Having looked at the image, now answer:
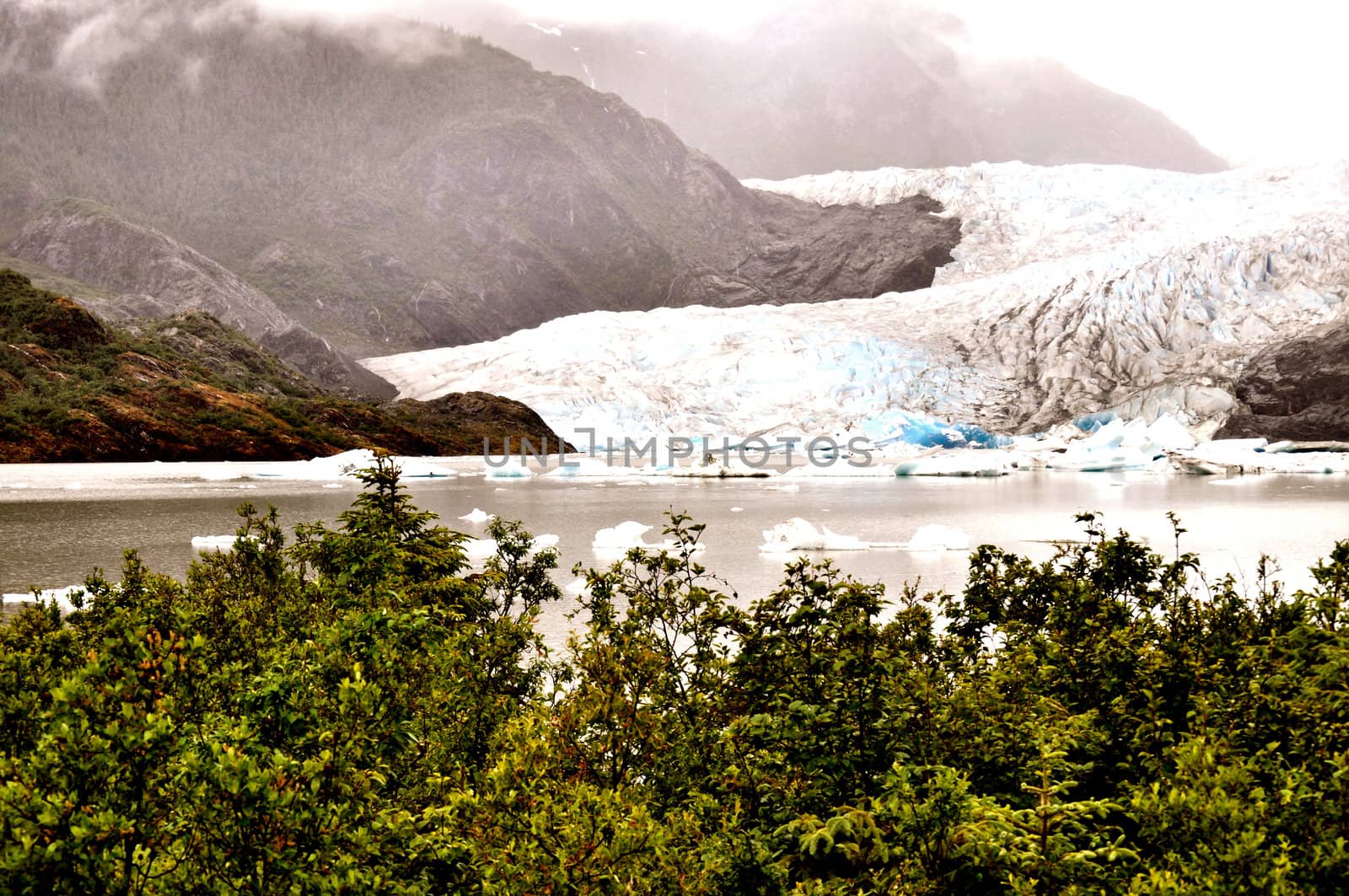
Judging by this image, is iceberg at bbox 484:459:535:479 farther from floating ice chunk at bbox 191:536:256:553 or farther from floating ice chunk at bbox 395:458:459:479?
floating ice chunk at bbox 191:536:256:553

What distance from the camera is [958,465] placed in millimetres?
56250

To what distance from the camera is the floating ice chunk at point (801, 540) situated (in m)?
21.9

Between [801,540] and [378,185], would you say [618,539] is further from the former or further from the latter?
[378,185]

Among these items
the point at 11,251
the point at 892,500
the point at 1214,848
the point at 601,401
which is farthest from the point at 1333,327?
the point at 11,251

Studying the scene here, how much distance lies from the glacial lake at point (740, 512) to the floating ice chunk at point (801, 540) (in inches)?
12.0

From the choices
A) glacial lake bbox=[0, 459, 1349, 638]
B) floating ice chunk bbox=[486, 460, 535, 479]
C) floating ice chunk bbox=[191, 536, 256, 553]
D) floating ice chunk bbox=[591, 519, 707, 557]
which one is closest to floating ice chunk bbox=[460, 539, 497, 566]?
glacial lake bbox=[0, 459, 1349, 638]

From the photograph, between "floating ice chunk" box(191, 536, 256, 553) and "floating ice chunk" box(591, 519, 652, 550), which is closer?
"floating ice chunk" box(191, 536, 256, 553)

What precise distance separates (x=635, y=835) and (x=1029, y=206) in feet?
321

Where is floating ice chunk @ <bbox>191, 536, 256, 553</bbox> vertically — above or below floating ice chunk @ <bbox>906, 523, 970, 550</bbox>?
above

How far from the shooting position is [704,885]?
125 inches

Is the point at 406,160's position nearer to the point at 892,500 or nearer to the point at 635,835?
the point at 892,500

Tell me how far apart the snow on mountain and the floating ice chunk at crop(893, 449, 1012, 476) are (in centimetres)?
858

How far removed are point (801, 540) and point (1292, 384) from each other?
57644 millimetres

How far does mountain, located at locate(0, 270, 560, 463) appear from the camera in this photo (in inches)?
2189
